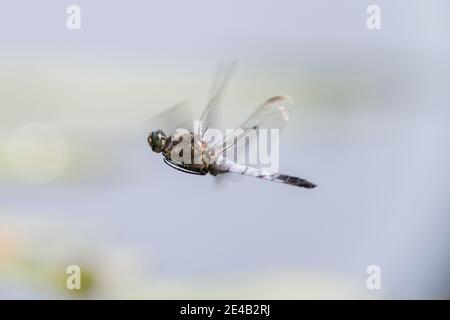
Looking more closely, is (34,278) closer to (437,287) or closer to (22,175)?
(22,175)

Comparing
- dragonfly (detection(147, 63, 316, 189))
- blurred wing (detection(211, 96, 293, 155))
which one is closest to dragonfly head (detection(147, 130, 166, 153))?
dragonfly (detection(147, 63, 316, 189))

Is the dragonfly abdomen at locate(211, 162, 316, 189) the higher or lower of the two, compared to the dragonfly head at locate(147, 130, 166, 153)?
lower

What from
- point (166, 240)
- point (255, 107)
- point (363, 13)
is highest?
point (363, 13)

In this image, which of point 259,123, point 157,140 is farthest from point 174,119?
point 259,123

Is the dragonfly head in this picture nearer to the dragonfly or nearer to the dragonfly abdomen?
the dragonfly

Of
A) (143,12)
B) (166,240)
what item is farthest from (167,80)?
(166,240)

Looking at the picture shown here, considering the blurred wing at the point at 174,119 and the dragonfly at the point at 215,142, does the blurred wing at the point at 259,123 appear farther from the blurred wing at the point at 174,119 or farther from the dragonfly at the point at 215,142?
the blurred wing at the point at 174,119
